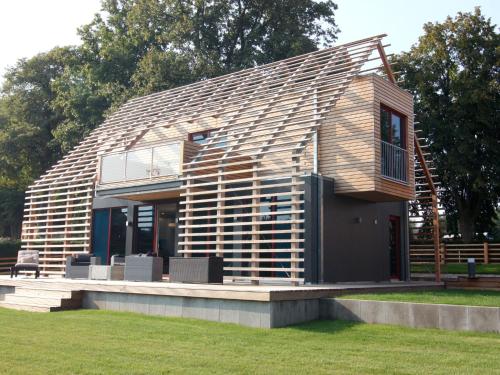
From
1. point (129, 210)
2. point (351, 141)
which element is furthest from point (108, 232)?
point (351, 141)

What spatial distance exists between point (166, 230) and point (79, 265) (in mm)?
2667

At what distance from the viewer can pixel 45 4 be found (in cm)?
852

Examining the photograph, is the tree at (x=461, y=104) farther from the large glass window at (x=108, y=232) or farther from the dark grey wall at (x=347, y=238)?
the large glass window at (x=108, y=232)

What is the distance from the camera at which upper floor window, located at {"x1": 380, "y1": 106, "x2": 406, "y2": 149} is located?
14203 mm

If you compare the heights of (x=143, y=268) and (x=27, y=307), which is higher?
(x=143, y=268)

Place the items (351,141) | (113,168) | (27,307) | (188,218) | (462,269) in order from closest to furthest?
1. (27,307)
2. (188,218)
3. (351,141)
4. (113,168)
5. (462,269)

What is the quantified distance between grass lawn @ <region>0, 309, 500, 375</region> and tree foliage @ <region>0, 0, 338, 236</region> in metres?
20.7

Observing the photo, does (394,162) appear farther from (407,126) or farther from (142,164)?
(142,164)

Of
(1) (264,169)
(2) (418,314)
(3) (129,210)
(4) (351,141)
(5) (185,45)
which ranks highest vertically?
(5) (185,45)

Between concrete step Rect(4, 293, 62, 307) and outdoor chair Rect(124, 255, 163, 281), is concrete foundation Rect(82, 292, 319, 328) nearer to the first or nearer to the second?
concrete step Rect(4, 293, 62, 307)

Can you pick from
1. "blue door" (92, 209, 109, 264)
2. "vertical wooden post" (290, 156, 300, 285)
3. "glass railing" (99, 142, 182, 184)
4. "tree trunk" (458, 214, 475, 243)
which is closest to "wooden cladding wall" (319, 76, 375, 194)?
"vertical wooden post" (290, 156, 300, 285)

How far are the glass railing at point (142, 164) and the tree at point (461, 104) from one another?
15.6m

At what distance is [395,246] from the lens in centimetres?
1622

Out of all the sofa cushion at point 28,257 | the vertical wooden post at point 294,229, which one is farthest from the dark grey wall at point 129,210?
the vertical wooden post at point 294,229
